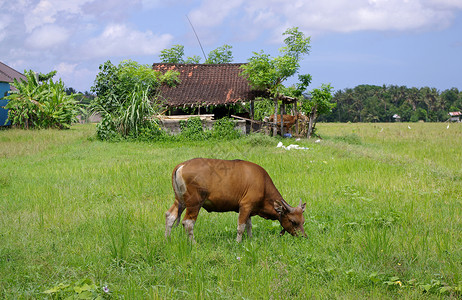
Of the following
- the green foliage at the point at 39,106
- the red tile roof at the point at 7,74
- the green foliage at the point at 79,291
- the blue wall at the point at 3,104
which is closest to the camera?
the green foliage at the point at 79,291

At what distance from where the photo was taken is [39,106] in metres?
25.5

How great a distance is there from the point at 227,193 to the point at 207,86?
57.1 ft

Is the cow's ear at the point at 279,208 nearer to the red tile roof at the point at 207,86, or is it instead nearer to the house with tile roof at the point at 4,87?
the red tile roof at the point at 207,86

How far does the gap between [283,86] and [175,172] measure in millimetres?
16431

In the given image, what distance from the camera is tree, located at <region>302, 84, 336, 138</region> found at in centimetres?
2145

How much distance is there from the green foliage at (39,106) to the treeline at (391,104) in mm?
49123

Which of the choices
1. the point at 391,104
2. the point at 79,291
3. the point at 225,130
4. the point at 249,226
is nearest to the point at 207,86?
the point at 225,130

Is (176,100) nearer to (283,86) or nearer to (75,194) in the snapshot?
(283,86)

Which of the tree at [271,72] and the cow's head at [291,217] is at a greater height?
the tree at [271,72]

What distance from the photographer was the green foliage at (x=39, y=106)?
25.6 metres

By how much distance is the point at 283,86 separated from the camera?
835 inches

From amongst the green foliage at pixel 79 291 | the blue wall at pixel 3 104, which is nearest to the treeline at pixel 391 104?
the blue wall at pixel 3 104

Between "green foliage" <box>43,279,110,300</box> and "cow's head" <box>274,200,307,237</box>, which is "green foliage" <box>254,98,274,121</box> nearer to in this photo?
"cow's head" <box>274,200,307,237</box>

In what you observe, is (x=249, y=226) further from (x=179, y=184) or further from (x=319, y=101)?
A: (x=319, y=101)
